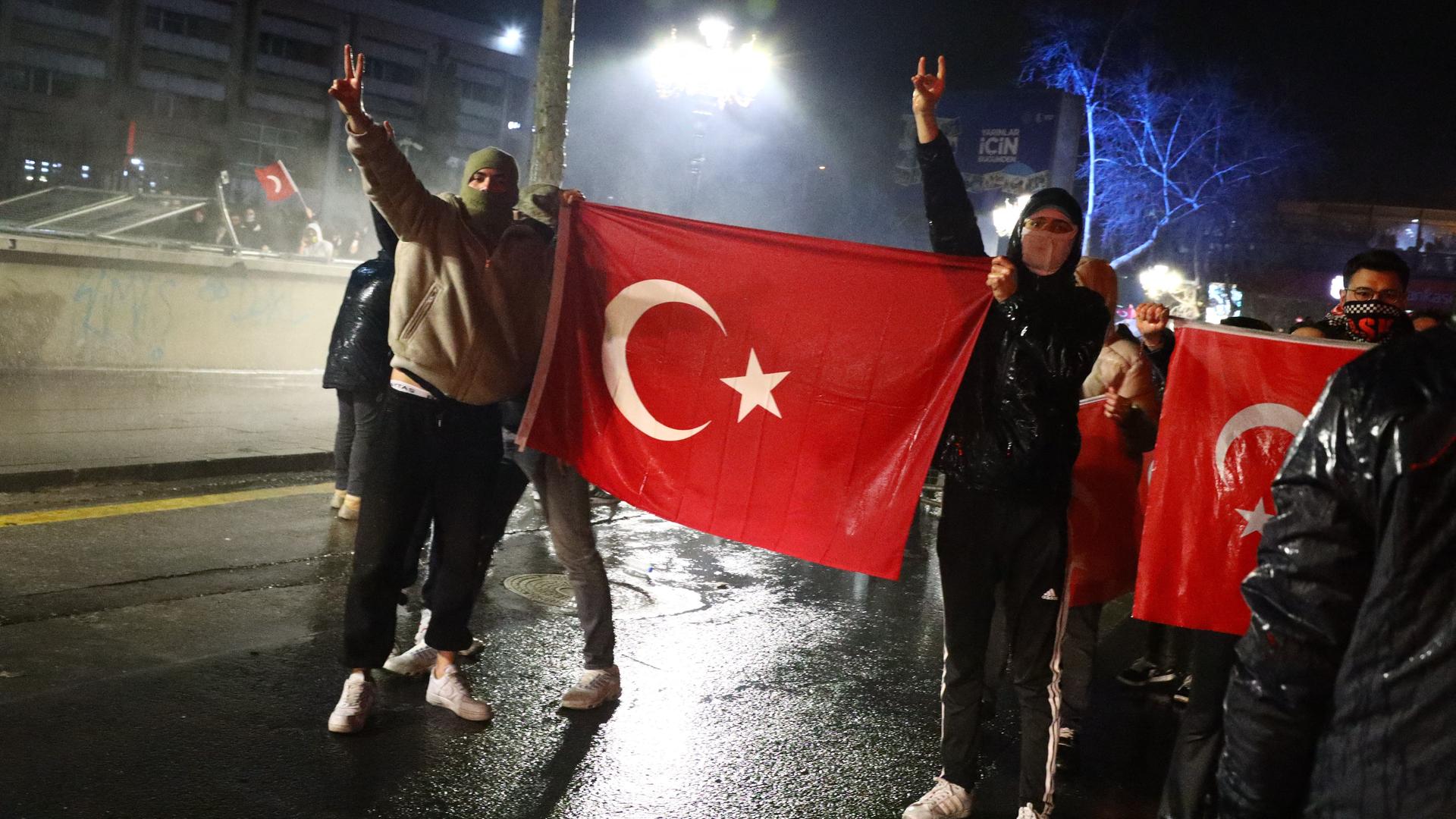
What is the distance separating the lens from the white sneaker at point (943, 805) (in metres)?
3.91

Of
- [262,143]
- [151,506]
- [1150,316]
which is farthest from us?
[262,143]

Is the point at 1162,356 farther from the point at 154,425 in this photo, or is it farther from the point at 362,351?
the point at 154,425

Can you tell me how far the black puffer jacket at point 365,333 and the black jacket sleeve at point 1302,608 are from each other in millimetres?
5718

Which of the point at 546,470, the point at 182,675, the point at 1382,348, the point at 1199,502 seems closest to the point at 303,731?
the point at 182,675

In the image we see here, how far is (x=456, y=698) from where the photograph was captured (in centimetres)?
443

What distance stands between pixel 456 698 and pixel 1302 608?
11.4 feet

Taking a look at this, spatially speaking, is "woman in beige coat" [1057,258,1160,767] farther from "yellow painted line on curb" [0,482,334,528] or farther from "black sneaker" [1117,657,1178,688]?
"yellow painted line on curb" [0,482,334,528]

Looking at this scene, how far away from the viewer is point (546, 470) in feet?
15.6

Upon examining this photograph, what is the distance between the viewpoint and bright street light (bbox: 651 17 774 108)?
62.3 feet

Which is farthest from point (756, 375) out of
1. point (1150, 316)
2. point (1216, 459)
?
point (1216, 459)

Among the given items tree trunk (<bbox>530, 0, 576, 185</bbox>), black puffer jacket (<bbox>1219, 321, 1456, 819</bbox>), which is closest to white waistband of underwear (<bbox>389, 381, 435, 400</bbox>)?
black puffer jacket (<bbox>1219, 321, 1456, 819</bbox>)

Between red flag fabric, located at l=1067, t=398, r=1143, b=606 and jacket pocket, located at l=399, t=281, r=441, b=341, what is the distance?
2.86m

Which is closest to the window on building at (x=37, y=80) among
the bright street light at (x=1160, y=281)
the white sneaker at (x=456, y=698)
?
the bright street light at (x=1160, y=281)

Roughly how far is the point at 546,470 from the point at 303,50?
56.0m
